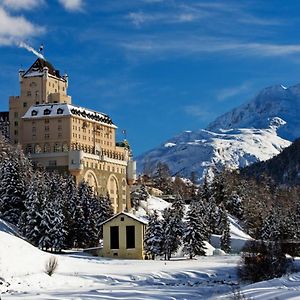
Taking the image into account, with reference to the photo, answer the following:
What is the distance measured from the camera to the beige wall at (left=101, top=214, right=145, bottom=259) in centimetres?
8150

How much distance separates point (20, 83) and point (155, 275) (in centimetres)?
9020

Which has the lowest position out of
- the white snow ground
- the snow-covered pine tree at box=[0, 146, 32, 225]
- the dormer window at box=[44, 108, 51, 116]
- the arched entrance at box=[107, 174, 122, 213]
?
the white snow ground

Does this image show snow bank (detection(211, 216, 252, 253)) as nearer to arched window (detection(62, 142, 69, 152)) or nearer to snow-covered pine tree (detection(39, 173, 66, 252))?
arched window (detection(62, 142, 69, 152))

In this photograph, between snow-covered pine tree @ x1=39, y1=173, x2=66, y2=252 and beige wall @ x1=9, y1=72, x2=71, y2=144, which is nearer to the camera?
snow-covered pine tree @ x1=39, y1=173, x2=66, y2=252

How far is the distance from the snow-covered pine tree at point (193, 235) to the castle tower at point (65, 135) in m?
38.4

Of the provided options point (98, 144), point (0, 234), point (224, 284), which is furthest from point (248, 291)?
point (98, 144)

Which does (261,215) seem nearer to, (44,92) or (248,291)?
(44,92)

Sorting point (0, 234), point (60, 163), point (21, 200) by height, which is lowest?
point (0, 234)

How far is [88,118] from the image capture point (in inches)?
5349

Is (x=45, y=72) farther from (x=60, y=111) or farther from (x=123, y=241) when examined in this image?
(x=123, y=241)

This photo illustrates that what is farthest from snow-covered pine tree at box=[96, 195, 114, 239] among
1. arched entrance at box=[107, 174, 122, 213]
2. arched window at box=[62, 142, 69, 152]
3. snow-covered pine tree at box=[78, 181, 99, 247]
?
arched entrance at box=[107, 174, 122, 213]

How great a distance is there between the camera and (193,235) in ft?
278

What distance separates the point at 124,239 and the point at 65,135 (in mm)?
49926

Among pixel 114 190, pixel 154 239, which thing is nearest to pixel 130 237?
pixel 154 239
